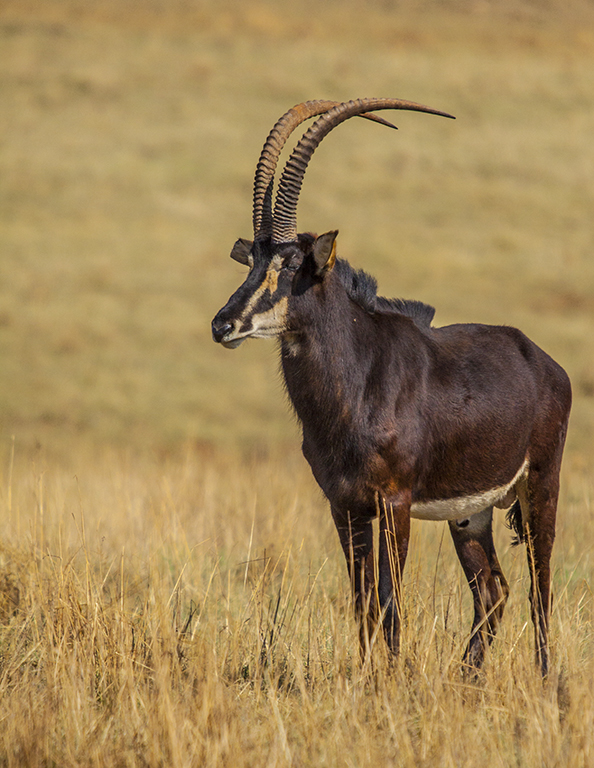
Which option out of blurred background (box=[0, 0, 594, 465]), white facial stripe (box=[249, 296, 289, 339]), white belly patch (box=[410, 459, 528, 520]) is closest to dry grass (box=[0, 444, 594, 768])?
white belly patch (box=[410, 459, 528, 520])

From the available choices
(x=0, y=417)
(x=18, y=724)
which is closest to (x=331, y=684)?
(x=18, y=724)

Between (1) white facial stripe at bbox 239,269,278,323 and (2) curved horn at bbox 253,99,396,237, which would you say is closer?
(1) white facial stripe at bbox 239,269,278,323

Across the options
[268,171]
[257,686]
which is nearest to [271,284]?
[268,171]

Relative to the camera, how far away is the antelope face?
465 centimetres

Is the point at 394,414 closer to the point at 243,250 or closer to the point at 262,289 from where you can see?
the point at 262,289

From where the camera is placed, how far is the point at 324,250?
4812 millimetres

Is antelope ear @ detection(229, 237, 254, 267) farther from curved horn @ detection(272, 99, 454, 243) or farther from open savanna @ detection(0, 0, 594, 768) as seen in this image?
open savanna @ detection(0, 0, 594, 768)

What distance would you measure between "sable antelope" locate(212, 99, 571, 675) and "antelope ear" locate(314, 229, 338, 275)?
0.01 meters

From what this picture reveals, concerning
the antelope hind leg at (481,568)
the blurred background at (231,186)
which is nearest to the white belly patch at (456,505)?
the antelope hind leg at (481,568)

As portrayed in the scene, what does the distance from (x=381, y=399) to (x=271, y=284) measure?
0.87 meters

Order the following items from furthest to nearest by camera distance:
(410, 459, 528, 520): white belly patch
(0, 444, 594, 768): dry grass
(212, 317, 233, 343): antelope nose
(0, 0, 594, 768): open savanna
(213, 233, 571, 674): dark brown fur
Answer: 1. (410, 459, 528, 520): white belly patch
2. (213, 233, 571, 674): dark brown fur
3. (212, 317, 233, 343): antelope nose
4. (0, 0, 594, 768): open savanna
5. (0, 444, 594, 768): dry grass

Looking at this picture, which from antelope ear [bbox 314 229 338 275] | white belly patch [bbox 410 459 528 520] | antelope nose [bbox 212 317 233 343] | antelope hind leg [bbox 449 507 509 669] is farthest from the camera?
antelope hind leg [bbox 449 507 509 669]

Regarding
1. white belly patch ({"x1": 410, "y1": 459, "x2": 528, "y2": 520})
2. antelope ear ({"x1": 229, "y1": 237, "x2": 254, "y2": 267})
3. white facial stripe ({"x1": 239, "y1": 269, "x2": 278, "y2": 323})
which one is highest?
antelope ear ({"x1": 229, "y1": 237, "x2": 254, "y2": 267})

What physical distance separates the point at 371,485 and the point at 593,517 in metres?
3.99
